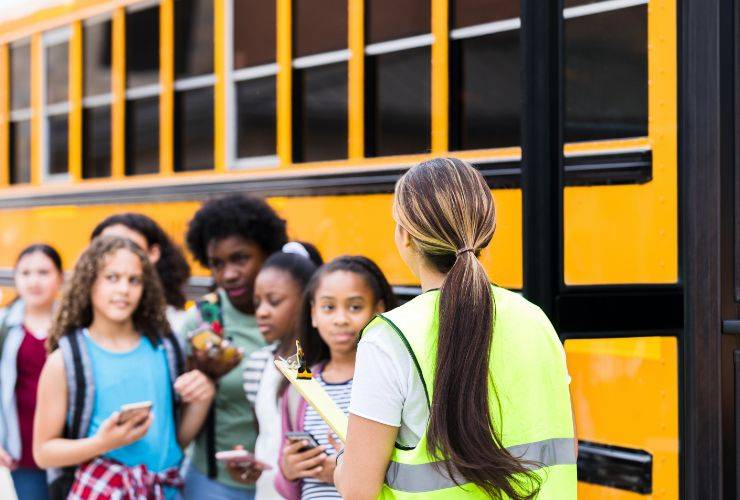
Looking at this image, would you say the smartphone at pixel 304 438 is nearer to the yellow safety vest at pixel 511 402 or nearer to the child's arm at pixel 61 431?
the child's arm at pixel 61 431

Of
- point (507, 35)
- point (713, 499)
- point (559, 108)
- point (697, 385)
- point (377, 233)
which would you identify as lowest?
point (713, 499)

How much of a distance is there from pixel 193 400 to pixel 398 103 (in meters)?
1.04

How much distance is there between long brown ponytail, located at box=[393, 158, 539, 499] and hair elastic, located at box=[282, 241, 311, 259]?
5.30ft

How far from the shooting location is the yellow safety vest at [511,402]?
1.51 m

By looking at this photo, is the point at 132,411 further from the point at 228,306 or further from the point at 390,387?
the point at 390,387

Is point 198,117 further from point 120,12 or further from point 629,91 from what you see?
point 629,91

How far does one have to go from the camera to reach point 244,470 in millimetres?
2926

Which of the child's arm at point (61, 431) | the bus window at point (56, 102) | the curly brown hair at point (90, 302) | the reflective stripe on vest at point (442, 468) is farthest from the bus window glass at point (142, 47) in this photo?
the reflective stripe on vest at point (442, 468)

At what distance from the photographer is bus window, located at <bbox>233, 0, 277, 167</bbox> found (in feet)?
12.6

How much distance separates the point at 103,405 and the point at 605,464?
126 centimetres

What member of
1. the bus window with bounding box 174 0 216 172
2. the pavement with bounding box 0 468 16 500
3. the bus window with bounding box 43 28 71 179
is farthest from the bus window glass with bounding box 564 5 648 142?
the bus window with bounding box 43 28 71 179

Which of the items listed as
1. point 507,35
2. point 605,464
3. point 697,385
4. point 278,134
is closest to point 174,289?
point 278,134

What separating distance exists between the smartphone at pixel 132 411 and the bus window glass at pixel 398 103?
105 centimetres

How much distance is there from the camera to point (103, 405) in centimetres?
290
